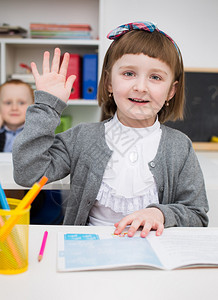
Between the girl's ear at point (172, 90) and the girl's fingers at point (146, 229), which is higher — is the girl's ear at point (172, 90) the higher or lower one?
the higher one

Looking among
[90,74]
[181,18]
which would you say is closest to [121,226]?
[90,74]

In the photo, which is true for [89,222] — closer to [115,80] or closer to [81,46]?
[115,80]

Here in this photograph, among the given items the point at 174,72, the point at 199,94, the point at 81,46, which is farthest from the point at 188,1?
the point at 174,72

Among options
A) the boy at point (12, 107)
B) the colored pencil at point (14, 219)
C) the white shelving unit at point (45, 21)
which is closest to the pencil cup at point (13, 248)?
the colored pencil at point (14, 219)

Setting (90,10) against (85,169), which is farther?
(90,10)

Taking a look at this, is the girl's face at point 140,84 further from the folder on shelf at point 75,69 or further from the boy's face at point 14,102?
the folder on shelf at point 75,69

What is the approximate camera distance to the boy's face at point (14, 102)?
7.82ft

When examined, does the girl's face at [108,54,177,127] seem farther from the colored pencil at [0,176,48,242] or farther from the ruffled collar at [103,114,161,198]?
the colored pencil at [0,176,48,242]

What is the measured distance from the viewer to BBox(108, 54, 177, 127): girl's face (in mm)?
968

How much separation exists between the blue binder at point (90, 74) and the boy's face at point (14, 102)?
1.65ft

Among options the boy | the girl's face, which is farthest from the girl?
the boy

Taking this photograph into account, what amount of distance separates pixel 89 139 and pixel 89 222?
0.26 meters

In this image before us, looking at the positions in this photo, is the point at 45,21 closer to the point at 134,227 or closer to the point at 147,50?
the point at 147,50

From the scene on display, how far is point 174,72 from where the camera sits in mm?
1055
